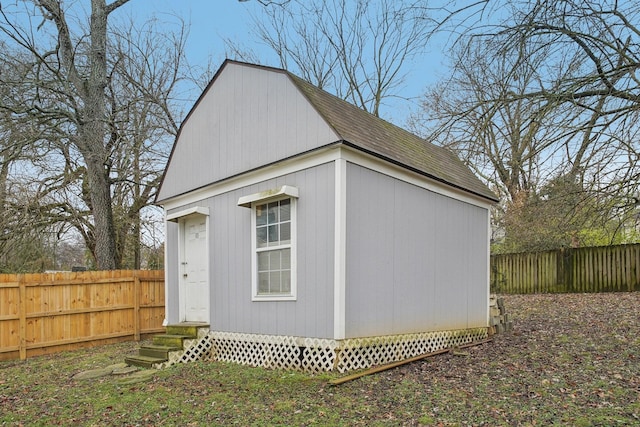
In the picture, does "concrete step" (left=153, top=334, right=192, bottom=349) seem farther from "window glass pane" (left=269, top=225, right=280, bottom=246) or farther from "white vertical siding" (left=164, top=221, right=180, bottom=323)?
"window glass pane" (left=269, top=225, right=280, bottom=246)

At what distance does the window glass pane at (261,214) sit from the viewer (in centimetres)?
721

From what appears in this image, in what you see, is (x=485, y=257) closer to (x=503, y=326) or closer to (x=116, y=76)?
(x=503, y=326)

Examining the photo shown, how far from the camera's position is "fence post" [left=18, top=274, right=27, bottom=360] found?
29.0 feet

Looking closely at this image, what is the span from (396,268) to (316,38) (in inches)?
618

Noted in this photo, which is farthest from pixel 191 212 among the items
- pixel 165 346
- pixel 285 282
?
pixel 285 282

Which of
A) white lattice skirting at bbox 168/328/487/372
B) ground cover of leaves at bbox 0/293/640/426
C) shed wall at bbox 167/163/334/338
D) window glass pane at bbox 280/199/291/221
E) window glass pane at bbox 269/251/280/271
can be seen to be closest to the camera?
ground cover of leaves at bbox 0/293/640/426

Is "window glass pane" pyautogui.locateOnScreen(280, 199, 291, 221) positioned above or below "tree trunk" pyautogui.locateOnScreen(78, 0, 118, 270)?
below

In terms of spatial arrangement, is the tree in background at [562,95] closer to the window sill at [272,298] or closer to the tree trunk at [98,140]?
the window sill at [272,298]

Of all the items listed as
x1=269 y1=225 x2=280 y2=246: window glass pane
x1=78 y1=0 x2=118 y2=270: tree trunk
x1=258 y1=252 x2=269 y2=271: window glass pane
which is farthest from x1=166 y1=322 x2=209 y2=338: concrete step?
x1=78 y1=0 x2=118 y2=270: tree trunk

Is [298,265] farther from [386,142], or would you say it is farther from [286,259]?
[386,142]

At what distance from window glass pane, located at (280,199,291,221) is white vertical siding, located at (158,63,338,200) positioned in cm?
71

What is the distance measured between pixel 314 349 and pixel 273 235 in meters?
1.85

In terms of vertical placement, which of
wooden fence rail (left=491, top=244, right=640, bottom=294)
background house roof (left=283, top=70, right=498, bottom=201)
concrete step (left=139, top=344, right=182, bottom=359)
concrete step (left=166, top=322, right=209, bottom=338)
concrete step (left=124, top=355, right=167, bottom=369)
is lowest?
concrete step (left=124, top=355, right=167, bottom=369)

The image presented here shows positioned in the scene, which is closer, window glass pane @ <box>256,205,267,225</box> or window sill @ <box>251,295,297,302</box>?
window sill @ <box>251,295,297,302</box>
